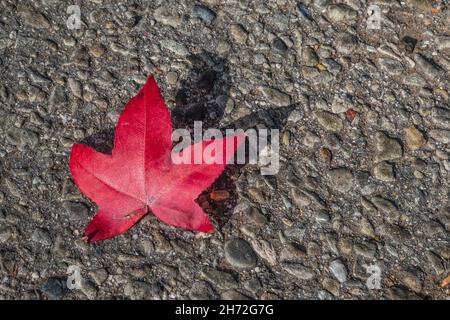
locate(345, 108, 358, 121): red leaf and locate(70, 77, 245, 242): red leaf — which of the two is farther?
locate(345, 108, 358, 121): red leaf

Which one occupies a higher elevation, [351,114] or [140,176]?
[351,114]

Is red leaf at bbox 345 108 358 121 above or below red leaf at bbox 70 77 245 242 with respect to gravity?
above

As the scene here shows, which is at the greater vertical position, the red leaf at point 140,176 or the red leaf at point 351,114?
the red leaf at point 351,114

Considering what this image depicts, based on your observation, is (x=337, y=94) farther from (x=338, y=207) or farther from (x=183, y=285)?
(x=183, y=285)

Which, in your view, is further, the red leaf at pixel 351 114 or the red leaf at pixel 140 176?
the red leaf at pixel 351 114

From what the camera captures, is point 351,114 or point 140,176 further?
point 351,114

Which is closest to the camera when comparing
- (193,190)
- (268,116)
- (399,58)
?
(193,190)
